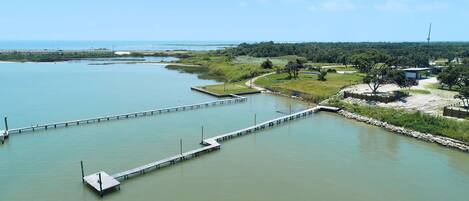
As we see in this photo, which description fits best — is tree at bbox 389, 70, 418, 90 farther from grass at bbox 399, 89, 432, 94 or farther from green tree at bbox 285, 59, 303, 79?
green tree at bbox 285, 59, 303, 79

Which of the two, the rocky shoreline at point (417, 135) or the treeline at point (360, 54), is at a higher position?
the treeline at point (360, 54)

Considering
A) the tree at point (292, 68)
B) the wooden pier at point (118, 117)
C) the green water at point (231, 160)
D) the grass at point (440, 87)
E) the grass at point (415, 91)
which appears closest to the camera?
the green water at point (231, 160)

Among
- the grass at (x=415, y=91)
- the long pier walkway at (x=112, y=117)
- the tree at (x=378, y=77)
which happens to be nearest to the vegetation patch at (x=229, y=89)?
the long pier walkway at (x=112, y=117)

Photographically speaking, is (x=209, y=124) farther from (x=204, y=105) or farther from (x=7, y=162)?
(x=7, y=162)

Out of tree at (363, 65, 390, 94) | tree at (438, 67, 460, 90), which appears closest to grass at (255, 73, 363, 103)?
tree at (363, 65, 390, 94)

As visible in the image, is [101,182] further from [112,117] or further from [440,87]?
[440,87]

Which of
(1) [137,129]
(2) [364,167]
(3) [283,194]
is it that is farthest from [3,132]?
(2) [364,167]

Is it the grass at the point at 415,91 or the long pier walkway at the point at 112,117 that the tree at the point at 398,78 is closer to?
the grass at the point at 415,91
